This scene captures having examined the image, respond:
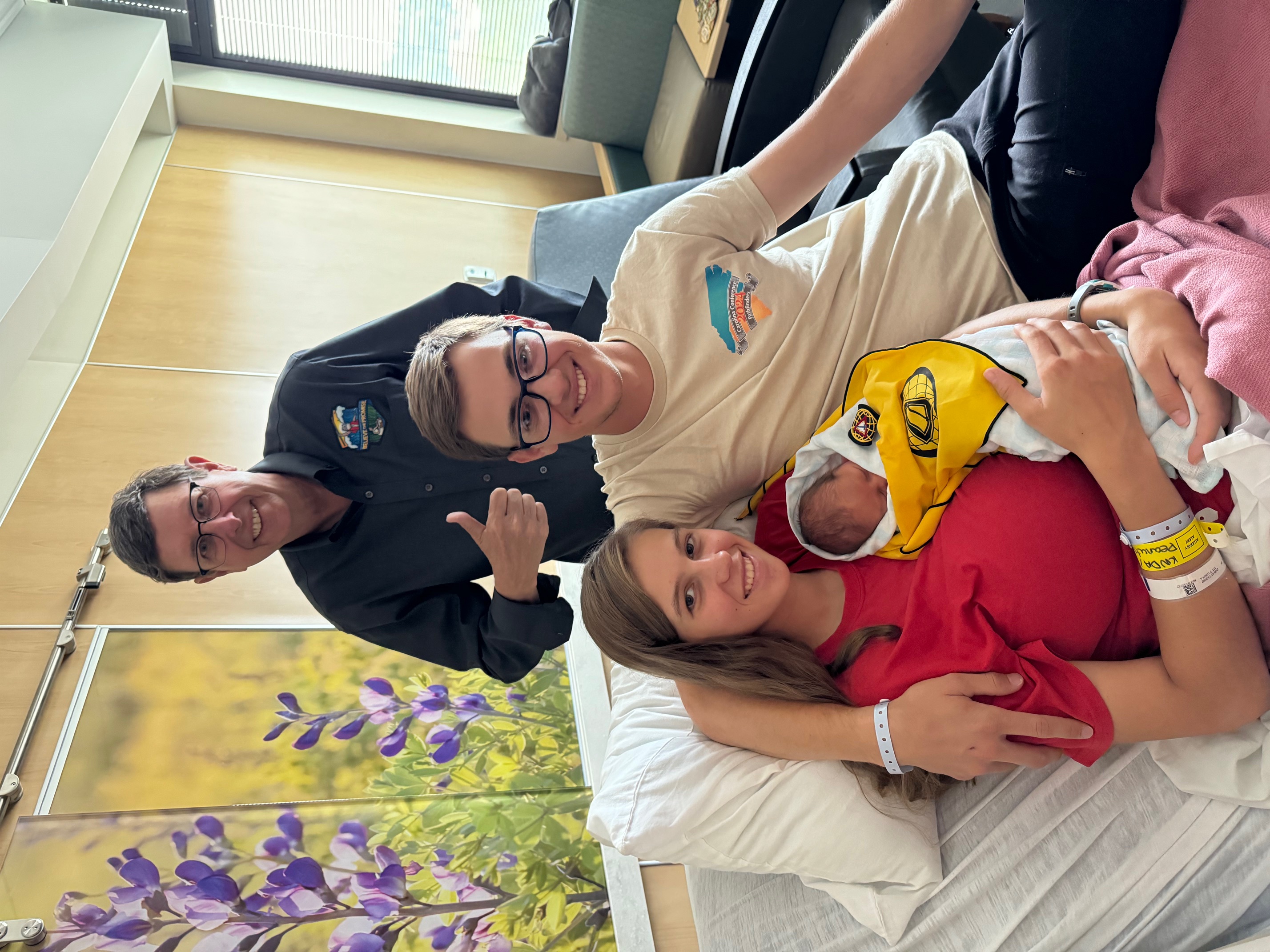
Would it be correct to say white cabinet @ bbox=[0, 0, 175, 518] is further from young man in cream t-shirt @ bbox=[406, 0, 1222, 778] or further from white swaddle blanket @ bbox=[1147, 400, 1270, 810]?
white swaddle blanket @ bbox=[1147, 400, 1270, 810]

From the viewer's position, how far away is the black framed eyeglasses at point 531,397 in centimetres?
157

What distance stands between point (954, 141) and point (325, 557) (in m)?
1.62

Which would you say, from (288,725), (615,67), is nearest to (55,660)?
(288,725)

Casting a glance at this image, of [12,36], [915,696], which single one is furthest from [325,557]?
[12,36]

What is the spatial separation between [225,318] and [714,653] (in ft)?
9.58

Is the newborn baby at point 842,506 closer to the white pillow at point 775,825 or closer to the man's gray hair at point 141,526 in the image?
the white pillow at point 775,825

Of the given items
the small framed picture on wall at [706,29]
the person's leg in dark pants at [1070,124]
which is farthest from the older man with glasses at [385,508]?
the small framed picture on wall at [706,29]


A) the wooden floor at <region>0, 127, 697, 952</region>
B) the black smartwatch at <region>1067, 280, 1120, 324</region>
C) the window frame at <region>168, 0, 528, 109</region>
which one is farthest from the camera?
the window frame at <region>168, 0, 528, 109</region>

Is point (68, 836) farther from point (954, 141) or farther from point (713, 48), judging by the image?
point (713, 48)

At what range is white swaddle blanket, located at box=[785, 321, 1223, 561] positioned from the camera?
117 centimetres

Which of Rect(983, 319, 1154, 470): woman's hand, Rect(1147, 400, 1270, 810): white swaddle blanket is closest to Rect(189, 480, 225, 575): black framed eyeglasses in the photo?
Rect(983, 319, 1154, 470): woman's hand

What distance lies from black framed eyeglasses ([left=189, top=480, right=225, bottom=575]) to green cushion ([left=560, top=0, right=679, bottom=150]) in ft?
9.24

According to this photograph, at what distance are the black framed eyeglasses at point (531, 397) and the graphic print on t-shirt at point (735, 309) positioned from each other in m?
0.34

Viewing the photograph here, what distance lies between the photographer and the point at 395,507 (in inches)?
80.6
